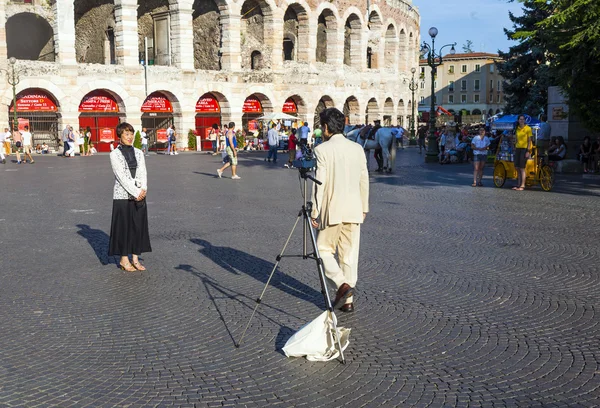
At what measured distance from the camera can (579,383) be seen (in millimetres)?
4617

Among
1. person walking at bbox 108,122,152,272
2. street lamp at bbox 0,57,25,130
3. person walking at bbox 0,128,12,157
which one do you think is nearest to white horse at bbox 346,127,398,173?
person walking at bbox 108,122,152,272

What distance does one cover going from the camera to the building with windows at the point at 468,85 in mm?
100250

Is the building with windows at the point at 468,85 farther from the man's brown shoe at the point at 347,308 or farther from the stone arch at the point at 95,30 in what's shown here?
the man's brown shoe at the point at 347,308

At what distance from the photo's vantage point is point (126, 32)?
35375 mm

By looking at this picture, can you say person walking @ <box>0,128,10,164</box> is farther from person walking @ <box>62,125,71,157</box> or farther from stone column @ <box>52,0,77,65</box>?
stone column @ <box>52,0,77,65</box>

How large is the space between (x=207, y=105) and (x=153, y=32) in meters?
5.82

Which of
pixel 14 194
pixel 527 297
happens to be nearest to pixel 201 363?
pixel 527 297

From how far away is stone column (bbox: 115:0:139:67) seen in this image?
115 ft

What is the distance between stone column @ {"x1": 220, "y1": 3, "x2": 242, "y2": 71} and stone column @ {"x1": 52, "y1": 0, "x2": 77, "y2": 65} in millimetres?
9097

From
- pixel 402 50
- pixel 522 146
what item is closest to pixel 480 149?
pixel 522 146

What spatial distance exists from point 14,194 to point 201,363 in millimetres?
12926

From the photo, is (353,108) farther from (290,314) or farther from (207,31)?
(290,314)

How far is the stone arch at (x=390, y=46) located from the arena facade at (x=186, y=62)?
136 centimetres

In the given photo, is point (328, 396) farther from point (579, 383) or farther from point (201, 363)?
point (579, 383)
